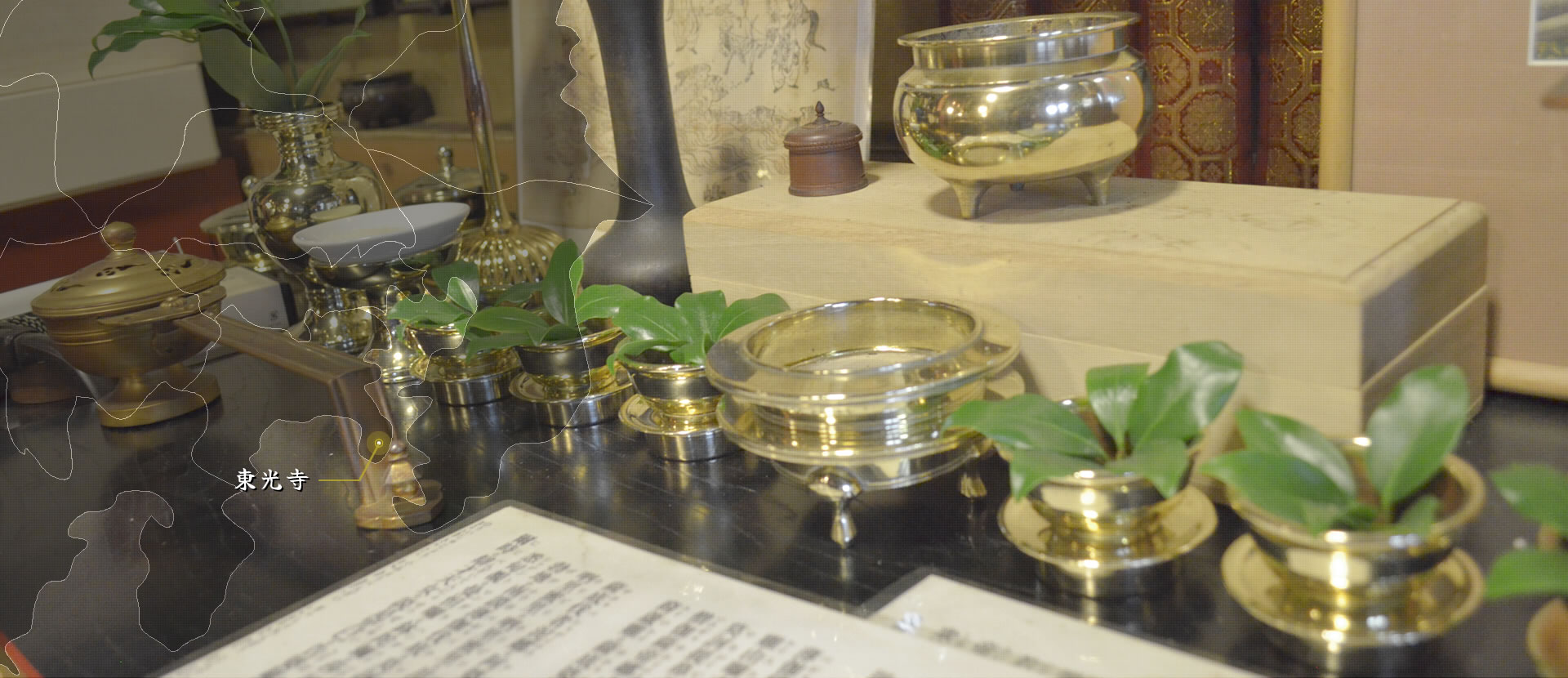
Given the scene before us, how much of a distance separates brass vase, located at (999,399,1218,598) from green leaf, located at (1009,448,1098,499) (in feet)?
0.03

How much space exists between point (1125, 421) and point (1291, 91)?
583 mm

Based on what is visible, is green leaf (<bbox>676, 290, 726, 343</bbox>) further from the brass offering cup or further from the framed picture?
the framed picture

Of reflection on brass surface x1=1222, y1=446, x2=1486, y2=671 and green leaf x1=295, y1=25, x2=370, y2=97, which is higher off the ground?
green leaf x1=295, y1=25, x2=370, y2=97

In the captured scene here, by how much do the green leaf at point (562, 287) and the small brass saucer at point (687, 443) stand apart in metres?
0.15

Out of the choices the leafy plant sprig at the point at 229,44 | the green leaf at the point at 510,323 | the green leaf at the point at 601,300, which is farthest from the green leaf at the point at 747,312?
the leafy plant sprig at the point at 229,44

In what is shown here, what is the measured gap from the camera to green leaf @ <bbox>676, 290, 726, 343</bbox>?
96 centimetres

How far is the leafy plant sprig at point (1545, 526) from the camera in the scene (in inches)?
19.6

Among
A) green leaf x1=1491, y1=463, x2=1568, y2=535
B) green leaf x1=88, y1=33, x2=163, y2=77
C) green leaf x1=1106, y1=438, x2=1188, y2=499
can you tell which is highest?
green leaf x1=88, y1=33, x2=163, y2=77

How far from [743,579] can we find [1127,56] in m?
0.51

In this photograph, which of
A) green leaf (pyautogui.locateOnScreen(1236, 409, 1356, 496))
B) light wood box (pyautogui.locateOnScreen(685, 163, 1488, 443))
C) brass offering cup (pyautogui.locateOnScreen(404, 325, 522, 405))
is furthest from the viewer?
brass offering cup (pyautogui.locateOnScreen(404, 325, 522, 405))

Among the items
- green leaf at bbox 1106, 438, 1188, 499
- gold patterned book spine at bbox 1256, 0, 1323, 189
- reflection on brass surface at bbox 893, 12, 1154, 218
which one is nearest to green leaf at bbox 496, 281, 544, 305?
reflection on brass surface at bbox 893, 12, 1154, 218

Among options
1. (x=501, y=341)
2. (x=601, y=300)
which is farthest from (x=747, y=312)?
(x=501, y=341)

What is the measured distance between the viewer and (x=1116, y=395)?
0.70m

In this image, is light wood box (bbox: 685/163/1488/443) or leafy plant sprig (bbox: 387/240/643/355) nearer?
light wood box (bbox: 685/163/1488/443)
